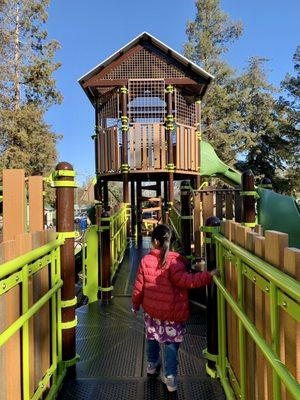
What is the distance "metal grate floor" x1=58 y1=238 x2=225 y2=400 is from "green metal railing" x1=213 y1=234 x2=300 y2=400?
0.34m

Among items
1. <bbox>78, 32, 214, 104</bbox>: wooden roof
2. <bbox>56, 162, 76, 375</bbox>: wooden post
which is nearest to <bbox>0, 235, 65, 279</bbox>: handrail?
<bbox>56, 162, 76, 375</bbox>: wooden post

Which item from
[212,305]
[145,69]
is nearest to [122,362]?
[212,305]

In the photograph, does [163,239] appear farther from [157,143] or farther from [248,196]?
[157,143]

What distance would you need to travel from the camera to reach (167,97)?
1224 centimetres

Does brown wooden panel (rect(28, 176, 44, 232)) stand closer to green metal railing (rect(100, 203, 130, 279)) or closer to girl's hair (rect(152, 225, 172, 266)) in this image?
girl's hair (rect(152, 225, 172, 266))

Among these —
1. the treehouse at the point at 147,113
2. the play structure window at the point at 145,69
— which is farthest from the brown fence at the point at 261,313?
the play structure window at the point at 145,69

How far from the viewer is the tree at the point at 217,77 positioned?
32.6 metres

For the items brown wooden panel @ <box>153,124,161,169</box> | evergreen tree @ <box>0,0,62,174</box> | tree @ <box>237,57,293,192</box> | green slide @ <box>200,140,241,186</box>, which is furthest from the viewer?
tree @ <box>237,57,293,192</box>

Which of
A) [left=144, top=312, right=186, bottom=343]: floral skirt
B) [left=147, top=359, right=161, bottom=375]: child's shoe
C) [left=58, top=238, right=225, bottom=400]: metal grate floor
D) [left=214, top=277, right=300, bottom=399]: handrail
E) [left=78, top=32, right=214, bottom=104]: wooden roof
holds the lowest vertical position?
[left=58, top=238, right=225, bottom=400]: metal grate floor

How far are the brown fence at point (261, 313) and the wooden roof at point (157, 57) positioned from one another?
35.0 ft

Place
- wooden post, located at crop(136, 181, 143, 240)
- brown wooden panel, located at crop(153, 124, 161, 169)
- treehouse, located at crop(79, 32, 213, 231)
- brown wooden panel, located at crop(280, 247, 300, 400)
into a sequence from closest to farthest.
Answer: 1. brown wooden panel, located at crop(280, 247, 300, 400)
2. brown wooden panel, located at crop(153, 124, 161, 169)
3. treehouse, located at crop(79, 32, 213, 231)
4. wooden post, located at crop(136, 181, 143, 240)

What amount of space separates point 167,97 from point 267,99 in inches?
966

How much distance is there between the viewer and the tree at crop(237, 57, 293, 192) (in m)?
32.0

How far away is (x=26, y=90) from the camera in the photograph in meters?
24.8
